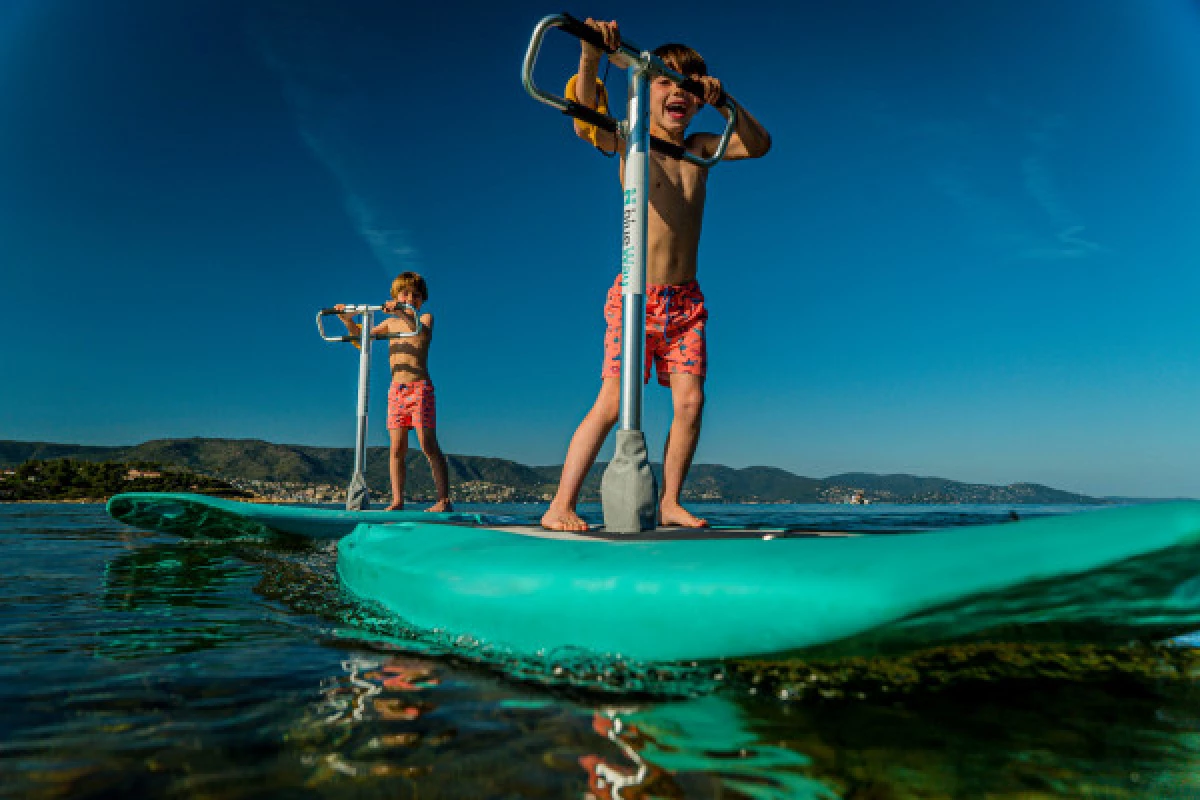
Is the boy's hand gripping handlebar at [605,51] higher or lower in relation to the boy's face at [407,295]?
lower

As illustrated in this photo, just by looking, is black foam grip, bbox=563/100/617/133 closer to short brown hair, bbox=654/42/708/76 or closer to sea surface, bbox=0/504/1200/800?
short brown hair, bbox=654/42/708/76

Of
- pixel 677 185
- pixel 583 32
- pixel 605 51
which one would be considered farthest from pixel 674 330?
pixel 583 32

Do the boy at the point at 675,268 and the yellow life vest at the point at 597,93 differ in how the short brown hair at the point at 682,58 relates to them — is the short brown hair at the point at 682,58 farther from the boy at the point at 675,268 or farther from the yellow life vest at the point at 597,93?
the yellow life vest at the point at 597,93

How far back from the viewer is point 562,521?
3299 millimetres

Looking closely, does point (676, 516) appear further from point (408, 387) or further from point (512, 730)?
point (408, 387)

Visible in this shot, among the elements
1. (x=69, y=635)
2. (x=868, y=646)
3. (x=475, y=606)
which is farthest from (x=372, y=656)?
(x=868, y=646)

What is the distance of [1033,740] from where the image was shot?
1428 mm

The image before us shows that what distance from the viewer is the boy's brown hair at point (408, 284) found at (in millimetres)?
8242

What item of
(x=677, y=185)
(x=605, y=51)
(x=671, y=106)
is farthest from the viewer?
(x=677, y=185)

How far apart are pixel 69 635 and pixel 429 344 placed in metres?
6.16

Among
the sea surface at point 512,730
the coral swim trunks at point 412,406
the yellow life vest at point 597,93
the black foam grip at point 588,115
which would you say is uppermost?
the yellow life vest at point 597,93

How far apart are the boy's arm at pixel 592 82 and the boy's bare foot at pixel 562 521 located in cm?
179

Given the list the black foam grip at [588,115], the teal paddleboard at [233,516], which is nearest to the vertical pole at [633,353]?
the black foam grip at [588,115]

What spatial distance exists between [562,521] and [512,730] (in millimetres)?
1833
